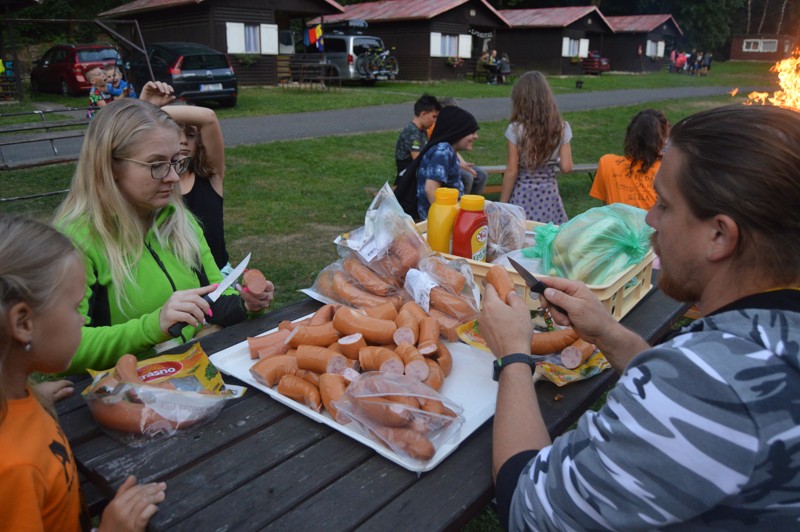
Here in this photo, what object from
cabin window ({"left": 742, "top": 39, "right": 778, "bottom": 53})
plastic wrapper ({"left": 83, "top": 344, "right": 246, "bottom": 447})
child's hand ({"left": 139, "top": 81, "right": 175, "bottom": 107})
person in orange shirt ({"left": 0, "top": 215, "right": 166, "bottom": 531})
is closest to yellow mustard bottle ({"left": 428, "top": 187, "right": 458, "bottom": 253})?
plastic wrapper ({"left": 83, "top": 344, "right": 246, "bottom": 447})

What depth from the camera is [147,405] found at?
156 cm

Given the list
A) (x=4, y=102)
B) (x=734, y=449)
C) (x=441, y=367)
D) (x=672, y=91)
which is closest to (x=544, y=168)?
(x=441, y=367)

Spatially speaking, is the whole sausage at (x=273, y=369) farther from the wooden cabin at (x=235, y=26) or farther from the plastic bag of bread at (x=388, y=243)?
the wooden cabin at (x=235, y=26)

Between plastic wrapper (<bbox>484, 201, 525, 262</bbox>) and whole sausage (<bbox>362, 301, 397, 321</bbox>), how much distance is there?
800mm

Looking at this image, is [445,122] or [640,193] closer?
[640,193]

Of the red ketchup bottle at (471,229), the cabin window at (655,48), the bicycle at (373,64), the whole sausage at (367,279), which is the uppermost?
the cabin window at (655,48)

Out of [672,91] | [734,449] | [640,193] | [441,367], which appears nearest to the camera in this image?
[734,449]

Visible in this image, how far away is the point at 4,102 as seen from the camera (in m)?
17.1

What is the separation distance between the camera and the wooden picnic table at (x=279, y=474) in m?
1.29

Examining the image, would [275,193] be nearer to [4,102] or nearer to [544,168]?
[544,168]

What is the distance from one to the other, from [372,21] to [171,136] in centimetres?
3193

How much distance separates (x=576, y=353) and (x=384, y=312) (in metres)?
0.65

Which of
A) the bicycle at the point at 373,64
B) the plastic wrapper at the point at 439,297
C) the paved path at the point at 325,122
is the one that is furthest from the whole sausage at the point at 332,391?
the bicycle at the point at 373,64

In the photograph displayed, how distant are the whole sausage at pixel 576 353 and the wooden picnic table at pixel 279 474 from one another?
16 centimetres
